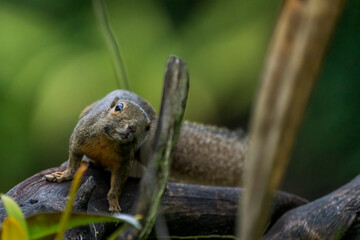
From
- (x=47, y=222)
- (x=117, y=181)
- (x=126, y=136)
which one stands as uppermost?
(x=47, y=222)

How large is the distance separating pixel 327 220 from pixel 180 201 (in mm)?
607

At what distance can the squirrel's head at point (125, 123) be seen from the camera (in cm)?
206

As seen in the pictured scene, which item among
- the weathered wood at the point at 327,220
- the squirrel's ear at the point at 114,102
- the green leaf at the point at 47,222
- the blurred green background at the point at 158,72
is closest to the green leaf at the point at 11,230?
the green leaf at the point at 47,222

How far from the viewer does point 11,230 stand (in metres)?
0.97

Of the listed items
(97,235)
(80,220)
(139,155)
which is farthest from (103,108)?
(80,220)

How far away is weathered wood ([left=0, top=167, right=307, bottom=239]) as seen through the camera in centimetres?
209

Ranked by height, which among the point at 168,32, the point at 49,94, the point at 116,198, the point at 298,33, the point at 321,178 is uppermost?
the point at 298,33

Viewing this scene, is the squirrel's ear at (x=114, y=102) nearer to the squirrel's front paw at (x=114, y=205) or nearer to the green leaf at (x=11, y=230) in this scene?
the squirrel's front paw at (x=114, y=205)

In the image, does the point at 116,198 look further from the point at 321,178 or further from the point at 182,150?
the point at 321,178

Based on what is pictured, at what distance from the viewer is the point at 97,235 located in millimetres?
1915

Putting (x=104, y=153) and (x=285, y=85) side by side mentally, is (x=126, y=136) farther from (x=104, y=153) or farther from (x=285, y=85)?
(x=285, y=85)

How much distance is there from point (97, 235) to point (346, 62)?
3.17 m

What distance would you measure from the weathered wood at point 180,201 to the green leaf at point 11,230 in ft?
3.29

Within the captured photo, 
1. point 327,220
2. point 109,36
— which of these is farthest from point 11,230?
point 327,220
